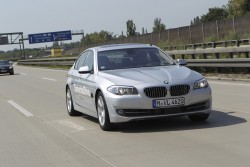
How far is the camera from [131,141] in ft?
26.4

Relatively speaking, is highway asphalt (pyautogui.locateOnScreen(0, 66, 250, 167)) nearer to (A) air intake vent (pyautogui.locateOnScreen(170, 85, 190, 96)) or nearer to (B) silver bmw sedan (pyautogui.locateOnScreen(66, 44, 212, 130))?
(B) silver bmw sedan (pyautogui.locateOnScreen(66, 44, 212, 130))

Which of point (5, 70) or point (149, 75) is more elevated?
point (149, 75)

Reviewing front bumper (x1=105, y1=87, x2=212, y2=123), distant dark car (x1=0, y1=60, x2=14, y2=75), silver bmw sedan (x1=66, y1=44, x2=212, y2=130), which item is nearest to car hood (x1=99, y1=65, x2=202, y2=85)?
silver bmw sedan (x1=66, y1=44, x2=212, y2=130)

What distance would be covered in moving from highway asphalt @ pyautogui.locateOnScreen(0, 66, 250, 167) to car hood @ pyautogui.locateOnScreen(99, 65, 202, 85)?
32.1 inches

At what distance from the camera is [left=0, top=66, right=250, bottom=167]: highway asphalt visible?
661 centimetres

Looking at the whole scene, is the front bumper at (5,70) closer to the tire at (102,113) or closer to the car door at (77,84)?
the car door at (77,84)

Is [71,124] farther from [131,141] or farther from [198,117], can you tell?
[131,141]

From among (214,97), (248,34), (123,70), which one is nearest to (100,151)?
(123,70)

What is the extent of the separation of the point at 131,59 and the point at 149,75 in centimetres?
119

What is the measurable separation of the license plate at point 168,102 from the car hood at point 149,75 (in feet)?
0.98

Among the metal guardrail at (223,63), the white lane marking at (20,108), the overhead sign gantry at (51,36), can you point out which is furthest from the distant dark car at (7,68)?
the overhead sign gantry at (51,36)

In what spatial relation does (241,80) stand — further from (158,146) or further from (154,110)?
(158,146)

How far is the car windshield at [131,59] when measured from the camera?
32.5 feet

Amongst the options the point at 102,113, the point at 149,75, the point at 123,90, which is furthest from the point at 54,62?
the point at 123,90
